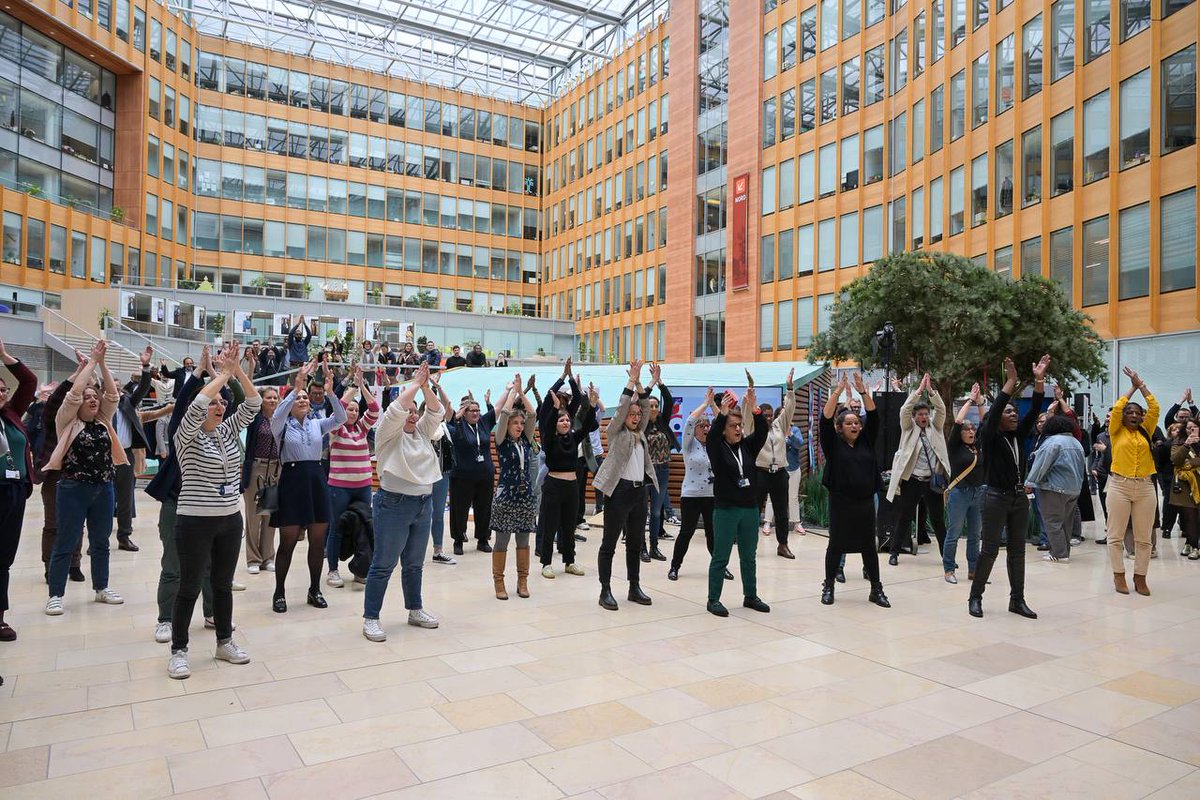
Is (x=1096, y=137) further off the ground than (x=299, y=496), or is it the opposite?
(x=1096, y=137)

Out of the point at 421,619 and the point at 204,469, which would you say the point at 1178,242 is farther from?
the point at 204,469

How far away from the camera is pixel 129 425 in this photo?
35.0 feet

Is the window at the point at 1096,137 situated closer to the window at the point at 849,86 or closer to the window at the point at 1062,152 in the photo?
the window at the point at 1062,152

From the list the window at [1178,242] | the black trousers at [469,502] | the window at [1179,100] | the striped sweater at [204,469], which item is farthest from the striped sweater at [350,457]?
the window at [1179,100]

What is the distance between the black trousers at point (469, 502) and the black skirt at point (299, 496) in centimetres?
302

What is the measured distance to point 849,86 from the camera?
37.0 metres

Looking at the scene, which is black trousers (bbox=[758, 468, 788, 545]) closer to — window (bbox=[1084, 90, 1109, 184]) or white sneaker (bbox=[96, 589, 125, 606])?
white sneaker (bbox=[96, 589, 125, 606])

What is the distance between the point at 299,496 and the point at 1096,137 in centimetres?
2501

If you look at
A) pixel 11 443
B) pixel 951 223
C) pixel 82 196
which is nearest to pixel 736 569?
pixel 11 443

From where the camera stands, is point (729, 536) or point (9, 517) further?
point (729, 536)

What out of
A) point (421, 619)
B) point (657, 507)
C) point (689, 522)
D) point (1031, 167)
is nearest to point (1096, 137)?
point (1031, 167)

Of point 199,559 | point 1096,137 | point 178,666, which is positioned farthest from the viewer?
point 1096,137

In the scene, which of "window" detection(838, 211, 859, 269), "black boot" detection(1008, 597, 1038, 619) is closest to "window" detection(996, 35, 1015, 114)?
"window" detection(838, 211, 859, 269)

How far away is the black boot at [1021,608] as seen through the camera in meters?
7.98
